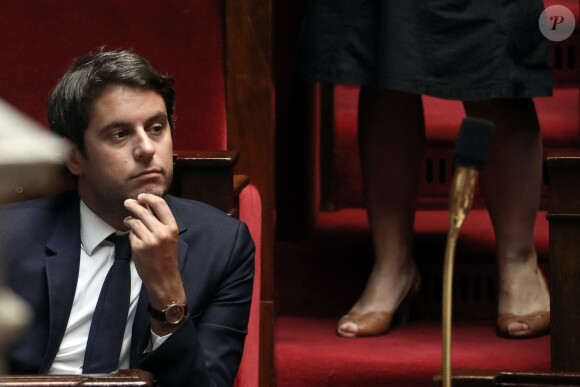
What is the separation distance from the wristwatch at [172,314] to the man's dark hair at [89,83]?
8.2 inches

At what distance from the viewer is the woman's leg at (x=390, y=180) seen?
130cm

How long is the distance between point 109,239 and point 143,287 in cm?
7

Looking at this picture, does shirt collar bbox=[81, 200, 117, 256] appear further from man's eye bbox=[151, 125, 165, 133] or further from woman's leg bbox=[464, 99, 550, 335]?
woman's leg bbox=[464, 99, 550, 335]

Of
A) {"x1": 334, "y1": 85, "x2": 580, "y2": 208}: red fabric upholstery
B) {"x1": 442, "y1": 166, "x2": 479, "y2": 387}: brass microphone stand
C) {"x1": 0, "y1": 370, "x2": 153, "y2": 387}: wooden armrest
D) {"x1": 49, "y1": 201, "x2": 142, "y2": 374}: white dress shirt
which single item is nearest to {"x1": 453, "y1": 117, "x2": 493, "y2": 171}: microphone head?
{"x1": 442, "y1": 166, "x2": 479, "y2": 387}: brass microphone stand

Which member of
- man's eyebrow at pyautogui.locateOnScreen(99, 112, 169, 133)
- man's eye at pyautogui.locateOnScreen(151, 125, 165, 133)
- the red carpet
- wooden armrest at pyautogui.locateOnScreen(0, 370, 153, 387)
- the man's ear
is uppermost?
man's eyebrow at pyautogui.locateOnScreen(99, 112, 169, 133)

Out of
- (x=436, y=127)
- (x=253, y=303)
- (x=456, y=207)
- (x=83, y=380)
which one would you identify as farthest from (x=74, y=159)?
(x=436, y=127)

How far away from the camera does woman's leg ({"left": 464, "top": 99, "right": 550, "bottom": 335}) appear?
1272mm

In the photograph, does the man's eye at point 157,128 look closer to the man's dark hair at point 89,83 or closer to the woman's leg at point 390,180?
the man's dark hair at point 89,83

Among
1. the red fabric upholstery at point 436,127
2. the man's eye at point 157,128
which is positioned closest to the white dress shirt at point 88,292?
the man's eye at point 157,128

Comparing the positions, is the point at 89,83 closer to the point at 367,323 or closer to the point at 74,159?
the point at 74,159

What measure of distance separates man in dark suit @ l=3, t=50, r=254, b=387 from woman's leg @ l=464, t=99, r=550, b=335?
1.53 feet

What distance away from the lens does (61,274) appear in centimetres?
89

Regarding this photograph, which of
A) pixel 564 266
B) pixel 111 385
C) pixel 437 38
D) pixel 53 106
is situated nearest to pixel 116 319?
pixel 53 106

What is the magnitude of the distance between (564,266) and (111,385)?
2.10 ft
